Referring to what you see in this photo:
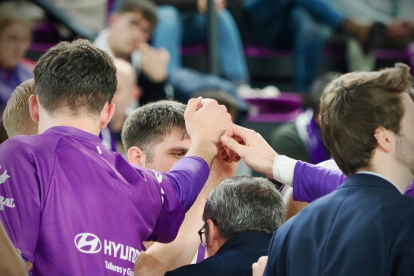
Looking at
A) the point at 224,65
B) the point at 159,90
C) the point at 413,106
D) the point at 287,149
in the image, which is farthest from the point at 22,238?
the point at 224,65

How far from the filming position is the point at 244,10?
6.00m

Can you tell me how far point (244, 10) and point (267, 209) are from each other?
4237 millimetres

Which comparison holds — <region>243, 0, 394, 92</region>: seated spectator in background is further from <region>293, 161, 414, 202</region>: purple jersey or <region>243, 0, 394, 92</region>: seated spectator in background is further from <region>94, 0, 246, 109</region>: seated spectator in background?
<region>293, 161, 414, 202</region>: purple jersey

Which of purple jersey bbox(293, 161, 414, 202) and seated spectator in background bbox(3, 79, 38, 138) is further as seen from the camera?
seated spectator in background bbox(3, 79, 38, 138)

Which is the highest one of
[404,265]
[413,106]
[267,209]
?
[413,106]

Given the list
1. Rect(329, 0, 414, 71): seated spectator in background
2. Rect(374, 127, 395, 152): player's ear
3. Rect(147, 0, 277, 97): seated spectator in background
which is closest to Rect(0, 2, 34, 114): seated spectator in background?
Rect(147, 0, 277, 97): seated spectator in background

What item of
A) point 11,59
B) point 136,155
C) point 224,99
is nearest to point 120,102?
point 224,99

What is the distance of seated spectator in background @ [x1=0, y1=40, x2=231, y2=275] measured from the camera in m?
1.59

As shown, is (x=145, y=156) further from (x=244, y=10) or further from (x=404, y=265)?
(x=244, y=10)

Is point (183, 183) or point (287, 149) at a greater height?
point (183, 183)

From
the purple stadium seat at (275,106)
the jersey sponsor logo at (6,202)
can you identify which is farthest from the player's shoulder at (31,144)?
the purple stadium seat at (275,106)

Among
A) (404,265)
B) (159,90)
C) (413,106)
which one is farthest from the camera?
(159,90)

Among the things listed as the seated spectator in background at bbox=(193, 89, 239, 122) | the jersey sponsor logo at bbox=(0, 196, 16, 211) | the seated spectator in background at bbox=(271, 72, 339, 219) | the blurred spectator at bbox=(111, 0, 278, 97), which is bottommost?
the seated spectator in background at bbox=(271, 72, 339, 219)

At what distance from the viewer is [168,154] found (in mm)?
2424
